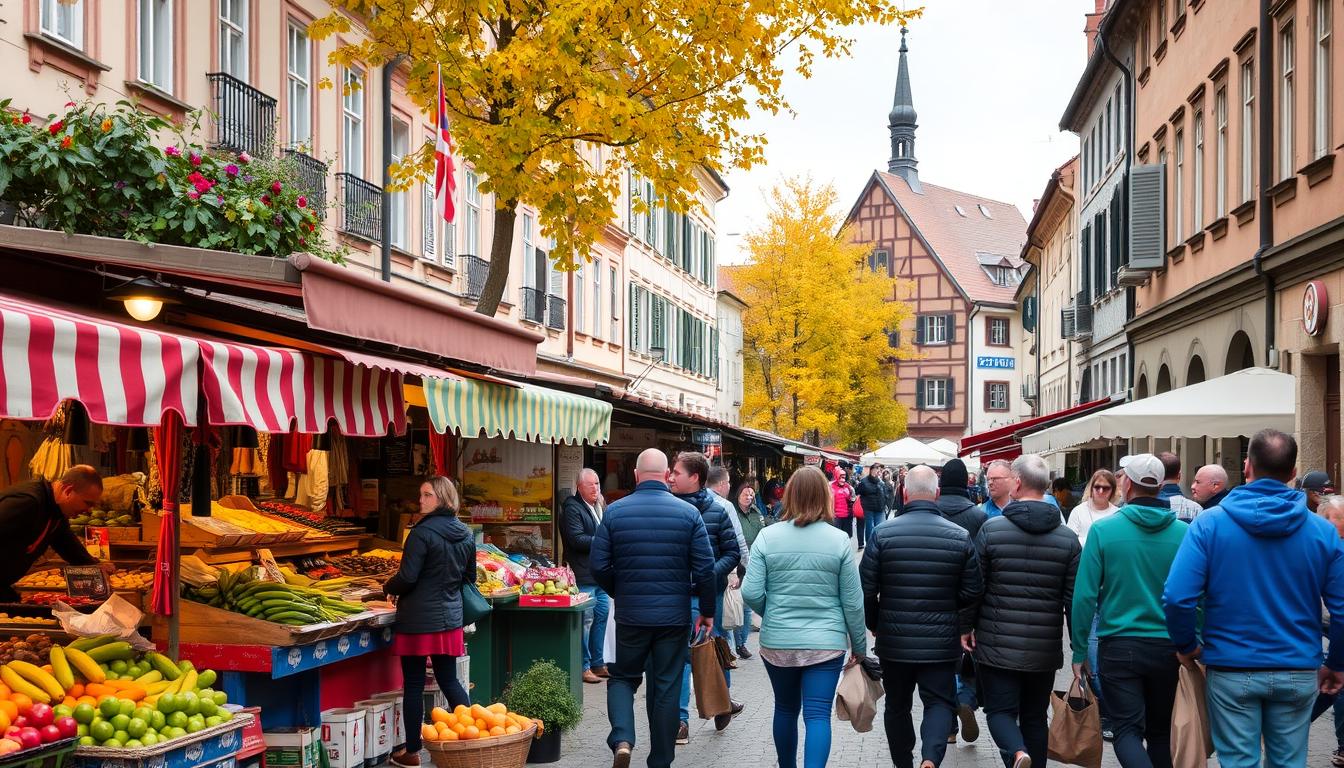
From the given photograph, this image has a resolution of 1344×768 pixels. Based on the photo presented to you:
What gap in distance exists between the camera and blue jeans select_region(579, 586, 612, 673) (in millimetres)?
→ 12422

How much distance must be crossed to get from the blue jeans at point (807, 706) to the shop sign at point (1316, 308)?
9.86m

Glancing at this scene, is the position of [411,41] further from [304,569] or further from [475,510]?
[304,569]

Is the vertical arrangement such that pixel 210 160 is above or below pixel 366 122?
below

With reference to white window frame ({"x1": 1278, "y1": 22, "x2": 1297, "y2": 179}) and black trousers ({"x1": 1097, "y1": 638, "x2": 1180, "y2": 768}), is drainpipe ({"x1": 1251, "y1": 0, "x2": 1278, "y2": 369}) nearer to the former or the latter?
white window frame ({"x1": 1278, "y1": 22, "x2": 1297, "y2": 179})

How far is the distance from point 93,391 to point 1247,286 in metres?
16.9

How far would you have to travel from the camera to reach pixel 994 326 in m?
71.8

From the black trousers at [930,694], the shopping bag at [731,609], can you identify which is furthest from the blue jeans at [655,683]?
the shopping bag at [731,609]

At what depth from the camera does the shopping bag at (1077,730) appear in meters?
7.59

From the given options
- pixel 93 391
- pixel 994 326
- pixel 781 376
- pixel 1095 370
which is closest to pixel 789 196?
pixel 781 376

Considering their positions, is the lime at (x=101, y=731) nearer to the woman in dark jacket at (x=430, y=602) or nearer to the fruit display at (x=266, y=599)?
the fruit display at (x=266, y=599)

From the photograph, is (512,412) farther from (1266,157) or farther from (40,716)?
(1266,157)

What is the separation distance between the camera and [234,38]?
16984 mm

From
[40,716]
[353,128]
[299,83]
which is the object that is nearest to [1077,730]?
[40,716]

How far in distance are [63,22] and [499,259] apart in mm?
4674
